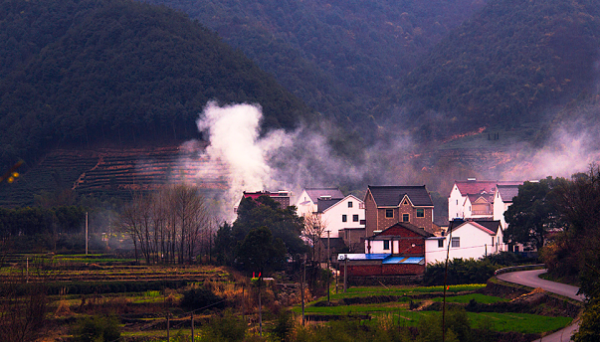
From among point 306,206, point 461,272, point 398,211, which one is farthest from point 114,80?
point 461,272

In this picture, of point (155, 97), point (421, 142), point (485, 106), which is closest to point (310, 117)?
point (155, 97)

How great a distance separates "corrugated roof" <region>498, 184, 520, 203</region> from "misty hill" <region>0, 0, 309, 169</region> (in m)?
49.8

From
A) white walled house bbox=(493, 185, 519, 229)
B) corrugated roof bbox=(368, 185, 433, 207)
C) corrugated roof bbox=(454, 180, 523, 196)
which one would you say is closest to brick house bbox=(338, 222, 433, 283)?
corrugated roof bbox=(368, 185, 433, 207)

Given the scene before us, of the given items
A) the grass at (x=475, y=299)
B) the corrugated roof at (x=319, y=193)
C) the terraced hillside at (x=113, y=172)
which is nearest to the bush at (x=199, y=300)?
the grass at (x=475, y=299)

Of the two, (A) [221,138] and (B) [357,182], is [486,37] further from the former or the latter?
(A) [221,138]

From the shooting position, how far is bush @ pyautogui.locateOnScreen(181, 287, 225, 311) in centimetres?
4178

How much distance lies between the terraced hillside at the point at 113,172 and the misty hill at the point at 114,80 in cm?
475

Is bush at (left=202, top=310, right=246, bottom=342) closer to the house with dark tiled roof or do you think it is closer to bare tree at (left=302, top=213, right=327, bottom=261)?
bare tree at (left=302, top=213, right=327, bottom=261)

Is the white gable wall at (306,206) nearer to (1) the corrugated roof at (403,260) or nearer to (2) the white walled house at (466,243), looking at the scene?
(1) the corrugated roof at (403,260)

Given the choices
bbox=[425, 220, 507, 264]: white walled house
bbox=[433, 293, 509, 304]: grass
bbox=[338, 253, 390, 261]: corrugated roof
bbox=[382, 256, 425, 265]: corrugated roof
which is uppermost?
bbox=[425, 220, 507, 264]: white walled house

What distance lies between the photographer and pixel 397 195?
214 ft

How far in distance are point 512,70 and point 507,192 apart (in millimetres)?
102227

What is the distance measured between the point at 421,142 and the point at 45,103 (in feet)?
257

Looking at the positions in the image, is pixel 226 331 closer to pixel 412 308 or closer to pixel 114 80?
A: pixel 412 308
